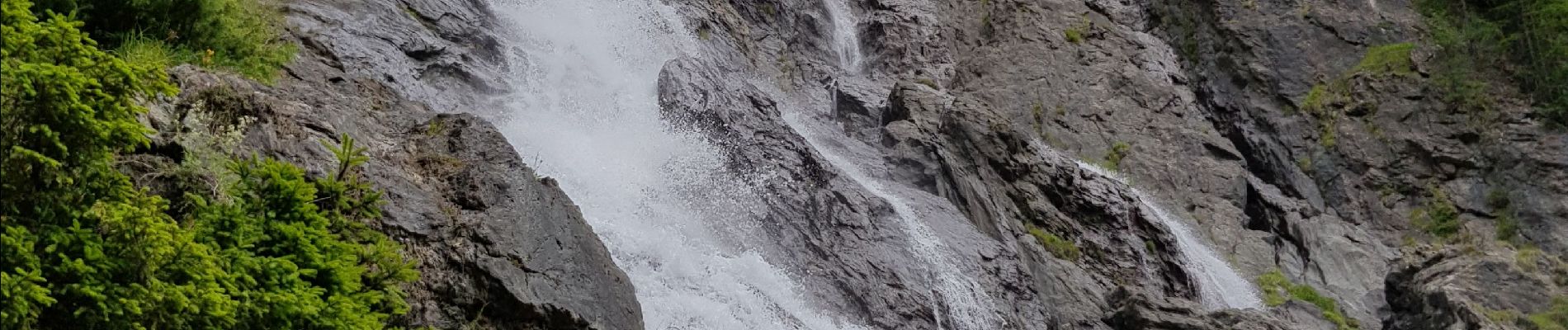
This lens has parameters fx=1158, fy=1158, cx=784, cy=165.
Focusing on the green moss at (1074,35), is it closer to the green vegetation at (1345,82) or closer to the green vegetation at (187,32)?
the green vegetation at (1345,82)

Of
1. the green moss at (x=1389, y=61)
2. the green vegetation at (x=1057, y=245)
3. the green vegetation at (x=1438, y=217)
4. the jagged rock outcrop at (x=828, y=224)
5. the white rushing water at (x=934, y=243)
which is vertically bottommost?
the green vegetation at (x=1438, y=217)

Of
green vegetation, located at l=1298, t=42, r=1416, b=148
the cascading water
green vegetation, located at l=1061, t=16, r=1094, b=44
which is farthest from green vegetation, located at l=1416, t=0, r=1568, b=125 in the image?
the cascading water

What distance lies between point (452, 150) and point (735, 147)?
671 cm

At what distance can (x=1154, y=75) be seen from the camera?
101 ft

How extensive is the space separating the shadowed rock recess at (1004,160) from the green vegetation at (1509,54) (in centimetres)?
54

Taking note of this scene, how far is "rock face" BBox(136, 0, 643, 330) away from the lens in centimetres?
841

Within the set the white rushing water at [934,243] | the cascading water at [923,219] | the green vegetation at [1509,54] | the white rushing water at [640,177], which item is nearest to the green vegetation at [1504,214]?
the green vegetation at [1509,54]

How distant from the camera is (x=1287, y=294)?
76.8ft

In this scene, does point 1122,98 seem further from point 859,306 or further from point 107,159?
point 107,159

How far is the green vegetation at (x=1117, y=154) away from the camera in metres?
→ 27.6

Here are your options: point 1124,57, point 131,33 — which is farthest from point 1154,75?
point 131,33

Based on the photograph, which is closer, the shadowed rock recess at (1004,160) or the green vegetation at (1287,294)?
the shadowed rock recess at (1004,160)

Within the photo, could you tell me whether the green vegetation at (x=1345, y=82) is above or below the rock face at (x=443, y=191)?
below

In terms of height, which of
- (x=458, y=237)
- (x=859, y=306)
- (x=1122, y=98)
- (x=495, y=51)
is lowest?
(x=1122, y=98)
